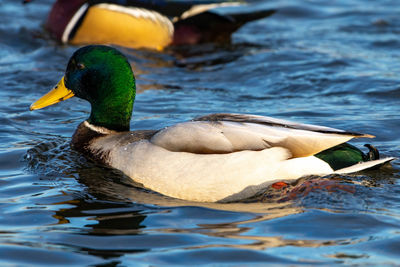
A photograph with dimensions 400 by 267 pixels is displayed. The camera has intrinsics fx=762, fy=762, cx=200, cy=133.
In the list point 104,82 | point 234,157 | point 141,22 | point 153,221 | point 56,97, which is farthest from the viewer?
point 141,22

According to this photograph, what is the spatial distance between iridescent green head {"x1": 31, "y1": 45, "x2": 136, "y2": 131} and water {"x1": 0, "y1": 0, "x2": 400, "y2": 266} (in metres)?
0.44

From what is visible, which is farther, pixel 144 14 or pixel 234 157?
pixel 144 14

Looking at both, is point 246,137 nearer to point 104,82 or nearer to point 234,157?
point 234,157

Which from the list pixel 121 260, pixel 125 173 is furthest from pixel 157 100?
pixel 121 260

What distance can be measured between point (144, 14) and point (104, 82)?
14.2 feet

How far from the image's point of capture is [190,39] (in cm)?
1077

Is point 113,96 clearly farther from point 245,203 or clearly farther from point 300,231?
point 300,231

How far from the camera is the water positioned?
182 inches

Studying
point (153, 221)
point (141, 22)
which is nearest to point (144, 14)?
point (141, 22)

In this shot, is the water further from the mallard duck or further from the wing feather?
the wing feather

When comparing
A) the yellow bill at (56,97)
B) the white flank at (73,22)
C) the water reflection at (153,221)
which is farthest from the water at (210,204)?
the yellow bill at (56,97)

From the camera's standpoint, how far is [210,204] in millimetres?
5406

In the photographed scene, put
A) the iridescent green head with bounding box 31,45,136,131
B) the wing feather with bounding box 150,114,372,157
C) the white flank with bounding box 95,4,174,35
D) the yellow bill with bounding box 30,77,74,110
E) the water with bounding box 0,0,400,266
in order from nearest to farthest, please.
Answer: the water with bounding box 0,0,400,266
the wing feather with bounding box 150,114,372,157
the iridescent green head with bounding box 31,45,136,131
the yellow bill with bounding box 30,77,74,110
the white flank with bounding box 95,4,174,35

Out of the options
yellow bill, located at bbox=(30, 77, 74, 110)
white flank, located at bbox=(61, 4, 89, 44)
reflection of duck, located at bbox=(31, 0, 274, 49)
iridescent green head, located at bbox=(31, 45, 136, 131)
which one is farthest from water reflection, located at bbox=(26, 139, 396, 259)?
white flank, located at bbox=(61, 4, 89, 44)
